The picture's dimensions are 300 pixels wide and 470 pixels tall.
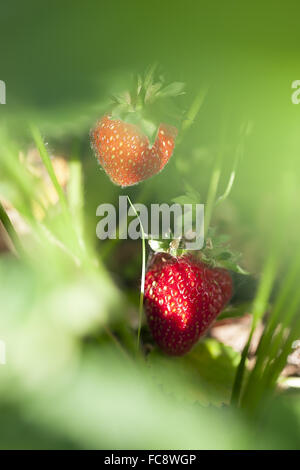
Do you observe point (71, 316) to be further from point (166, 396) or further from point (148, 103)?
point (148, 103)

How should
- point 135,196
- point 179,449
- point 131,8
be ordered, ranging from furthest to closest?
point 135,196
point 179,449
point 131,8

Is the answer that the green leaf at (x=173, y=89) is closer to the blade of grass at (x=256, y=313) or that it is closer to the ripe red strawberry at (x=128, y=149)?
the ripe red strawberry at (x=128, y=149)

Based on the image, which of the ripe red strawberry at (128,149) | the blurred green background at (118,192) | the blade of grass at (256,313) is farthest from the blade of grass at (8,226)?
the blade of grass at (256,313)

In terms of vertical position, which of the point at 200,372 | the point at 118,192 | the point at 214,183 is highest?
the point at 118,192

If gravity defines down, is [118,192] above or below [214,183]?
above

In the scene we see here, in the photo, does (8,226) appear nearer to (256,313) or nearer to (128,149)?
(128,149)

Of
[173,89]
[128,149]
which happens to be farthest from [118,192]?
[173,89]

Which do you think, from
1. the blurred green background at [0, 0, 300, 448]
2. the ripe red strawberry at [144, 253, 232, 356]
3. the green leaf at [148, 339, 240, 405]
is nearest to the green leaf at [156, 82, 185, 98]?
the blurred green background at [0, 0, 300, 448]
